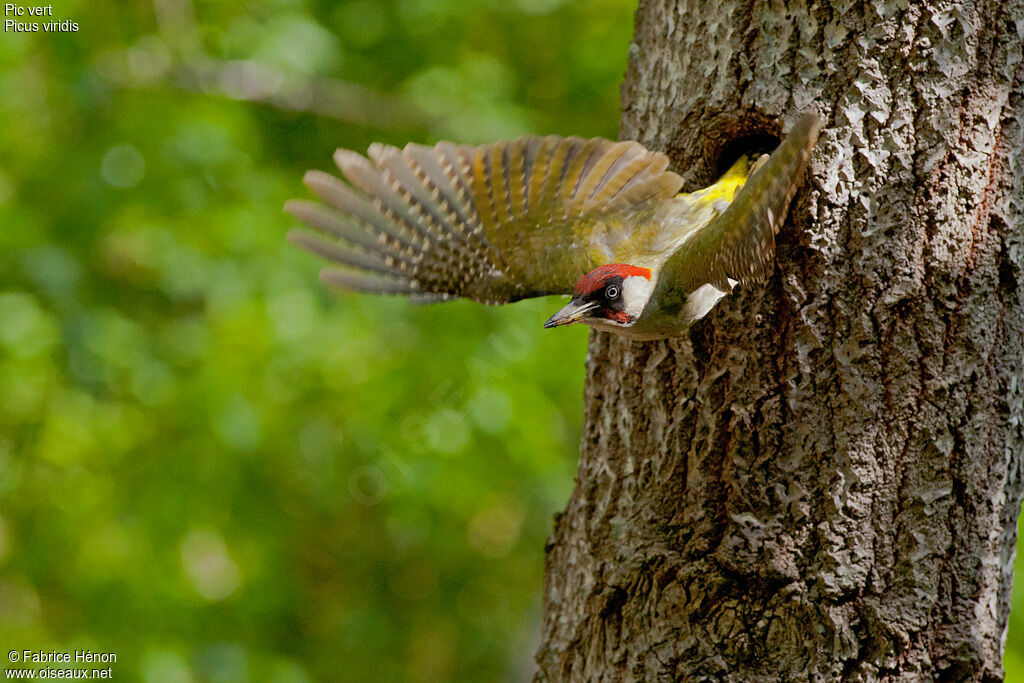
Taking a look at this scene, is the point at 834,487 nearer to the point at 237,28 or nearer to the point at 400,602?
the point at 237,28

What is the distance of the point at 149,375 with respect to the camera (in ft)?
22.4

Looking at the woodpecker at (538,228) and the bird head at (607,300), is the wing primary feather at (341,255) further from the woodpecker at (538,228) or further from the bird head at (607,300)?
the bird head at (607,300)

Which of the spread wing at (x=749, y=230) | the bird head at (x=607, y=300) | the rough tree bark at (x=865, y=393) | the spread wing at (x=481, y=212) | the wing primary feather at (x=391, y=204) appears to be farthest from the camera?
the wing primary feather at (x=391, y=204)

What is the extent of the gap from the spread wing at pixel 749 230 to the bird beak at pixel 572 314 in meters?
0.22

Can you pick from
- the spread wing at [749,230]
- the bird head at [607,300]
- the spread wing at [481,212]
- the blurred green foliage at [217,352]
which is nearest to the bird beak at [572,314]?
the bird head at [607,300]

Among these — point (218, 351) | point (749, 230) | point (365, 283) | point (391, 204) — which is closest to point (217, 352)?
point (218, 351)

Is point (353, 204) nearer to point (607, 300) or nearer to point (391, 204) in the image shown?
point (391, 204)

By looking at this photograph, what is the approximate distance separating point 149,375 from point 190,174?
149cm

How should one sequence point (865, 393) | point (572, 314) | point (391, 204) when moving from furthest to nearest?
point (391, 204), point (572, 314), point (865, 393)

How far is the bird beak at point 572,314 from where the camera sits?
2771 millimetres

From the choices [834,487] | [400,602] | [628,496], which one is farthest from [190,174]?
[834,487]

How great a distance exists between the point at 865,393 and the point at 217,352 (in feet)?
16.5

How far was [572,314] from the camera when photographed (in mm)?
Answer: 2781

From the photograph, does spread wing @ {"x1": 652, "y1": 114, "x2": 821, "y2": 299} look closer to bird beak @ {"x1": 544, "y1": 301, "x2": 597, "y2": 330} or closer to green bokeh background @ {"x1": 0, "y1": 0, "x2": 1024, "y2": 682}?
bird beak @ {"x1": 544, "y1": 301, "x2": 597, "y2": 330}
